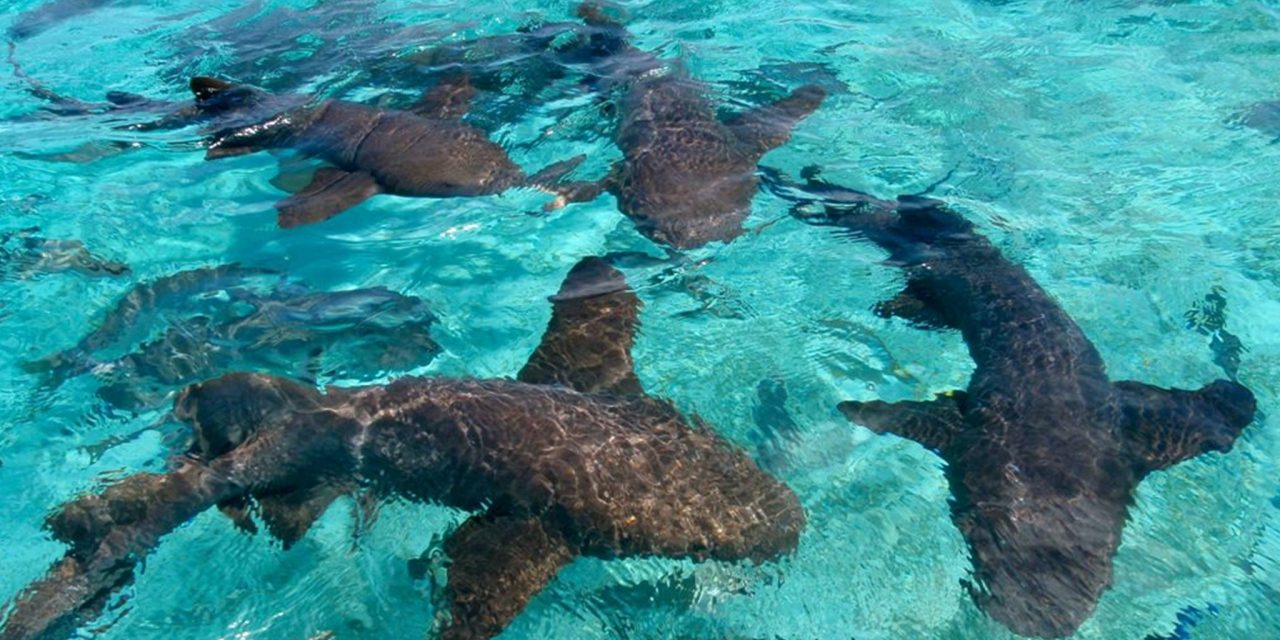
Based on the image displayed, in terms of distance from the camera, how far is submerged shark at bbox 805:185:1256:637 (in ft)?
15.4

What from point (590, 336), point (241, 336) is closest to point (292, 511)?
point (241, 336)

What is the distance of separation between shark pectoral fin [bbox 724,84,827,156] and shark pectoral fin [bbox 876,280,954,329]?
7.50 ft

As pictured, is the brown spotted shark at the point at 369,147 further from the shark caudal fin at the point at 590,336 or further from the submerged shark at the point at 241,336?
the shark caudal fin at the point at 590,336

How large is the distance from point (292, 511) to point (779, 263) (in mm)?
3970

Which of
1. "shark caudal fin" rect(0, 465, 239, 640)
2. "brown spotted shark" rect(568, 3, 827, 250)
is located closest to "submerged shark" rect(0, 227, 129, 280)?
"shark caudal fin" rect(0, 465, 239, 640)

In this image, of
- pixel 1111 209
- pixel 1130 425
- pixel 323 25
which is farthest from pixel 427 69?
pixel 1130 425

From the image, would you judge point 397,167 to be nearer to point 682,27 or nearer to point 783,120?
point 783,120

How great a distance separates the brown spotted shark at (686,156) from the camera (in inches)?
294

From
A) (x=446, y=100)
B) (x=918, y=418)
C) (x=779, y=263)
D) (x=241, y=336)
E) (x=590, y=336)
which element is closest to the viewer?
(x=918, y=418)

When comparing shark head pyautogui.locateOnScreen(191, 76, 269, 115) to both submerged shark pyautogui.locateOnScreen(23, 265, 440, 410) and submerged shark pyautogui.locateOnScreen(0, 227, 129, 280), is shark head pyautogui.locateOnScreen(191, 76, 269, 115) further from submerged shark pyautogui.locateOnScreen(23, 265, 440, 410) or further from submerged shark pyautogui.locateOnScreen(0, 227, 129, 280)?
submerged shark pyautogui.locateOnScreen(23, 265, 440, 410)

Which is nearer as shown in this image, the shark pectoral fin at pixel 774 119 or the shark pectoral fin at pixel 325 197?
the shark pectoral fin at pixel 325 197

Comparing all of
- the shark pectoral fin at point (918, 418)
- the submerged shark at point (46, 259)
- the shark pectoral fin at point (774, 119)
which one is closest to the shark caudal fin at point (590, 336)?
the shark pectoral fin at point (918, 418)

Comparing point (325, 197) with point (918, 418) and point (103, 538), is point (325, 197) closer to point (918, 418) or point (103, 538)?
point (103, 538)

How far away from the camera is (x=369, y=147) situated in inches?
340
